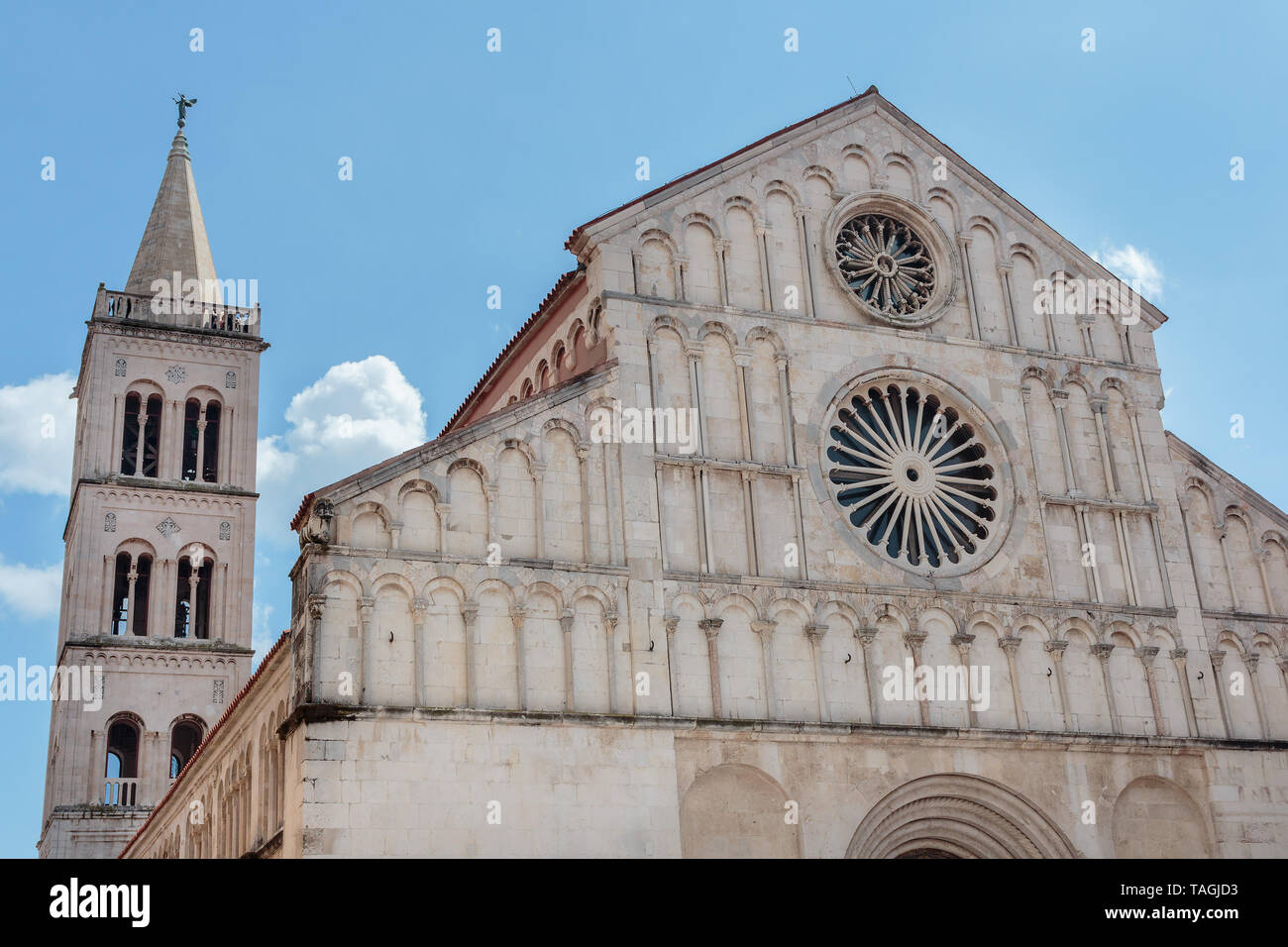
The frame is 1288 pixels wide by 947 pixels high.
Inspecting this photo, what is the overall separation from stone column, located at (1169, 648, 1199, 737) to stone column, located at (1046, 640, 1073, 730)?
1.97 m

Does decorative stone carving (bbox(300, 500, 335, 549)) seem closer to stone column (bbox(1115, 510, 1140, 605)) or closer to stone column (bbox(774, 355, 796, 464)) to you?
stone column (bbox(774, 355, 796, 464))

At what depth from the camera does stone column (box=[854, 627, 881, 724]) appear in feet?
69.6

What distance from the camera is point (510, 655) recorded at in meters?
19.6

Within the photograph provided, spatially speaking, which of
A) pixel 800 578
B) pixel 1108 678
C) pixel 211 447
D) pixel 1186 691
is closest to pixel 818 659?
pixel 800 578

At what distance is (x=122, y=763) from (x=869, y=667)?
27.6 meters

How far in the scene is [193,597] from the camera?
43.6 meters

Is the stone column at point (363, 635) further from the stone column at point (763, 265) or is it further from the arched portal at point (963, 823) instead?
the stone column at point (763, 265)

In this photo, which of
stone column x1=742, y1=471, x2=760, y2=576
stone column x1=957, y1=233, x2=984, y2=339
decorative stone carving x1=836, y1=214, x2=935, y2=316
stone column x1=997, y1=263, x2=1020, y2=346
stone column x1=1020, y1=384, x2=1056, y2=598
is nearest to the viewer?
stone column x1=742, y1=471, x2=760, y2=576

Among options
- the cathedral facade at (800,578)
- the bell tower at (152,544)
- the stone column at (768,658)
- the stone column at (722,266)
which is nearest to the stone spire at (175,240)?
the bell tower at (152,544)

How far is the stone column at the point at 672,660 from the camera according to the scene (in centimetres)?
2011

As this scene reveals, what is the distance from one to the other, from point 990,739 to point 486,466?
808cm

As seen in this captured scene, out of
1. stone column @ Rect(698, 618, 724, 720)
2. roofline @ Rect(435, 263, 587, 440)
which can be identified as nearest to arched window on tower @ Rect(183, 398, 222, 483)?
roofline @ Rect(435, 263, 587, 440)

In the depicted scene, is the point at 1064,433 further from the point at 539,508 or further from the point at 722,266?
the point at 539,508

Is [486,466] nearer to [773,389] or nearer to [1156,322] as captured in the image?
[773,389]
